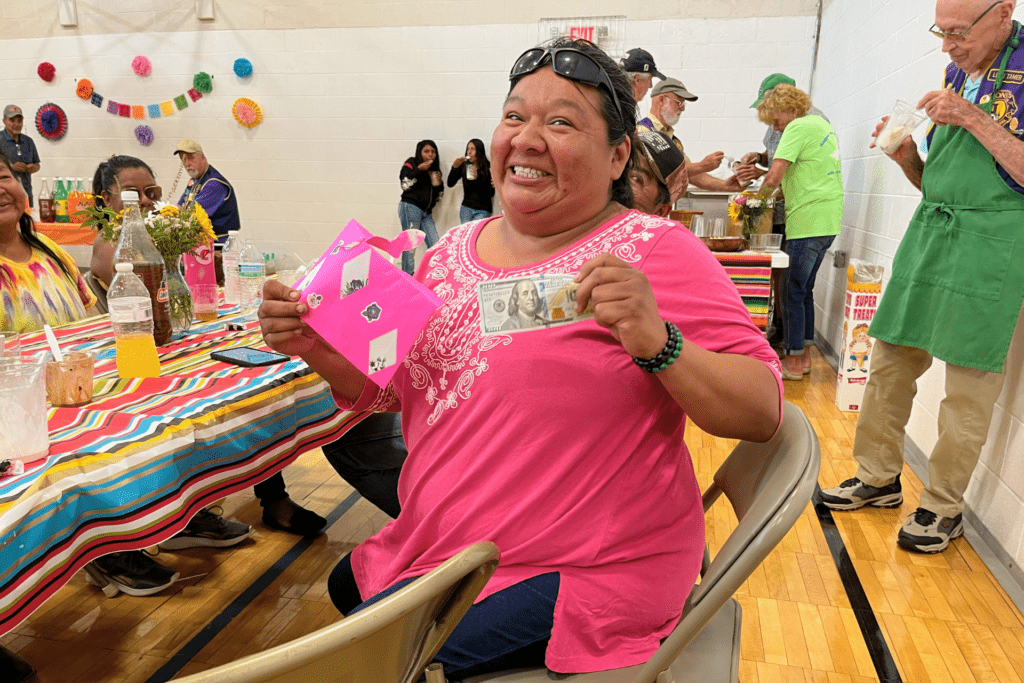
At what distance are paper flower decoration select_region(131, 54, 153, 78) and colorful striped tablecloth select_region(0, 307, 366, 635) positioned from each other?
25.0ft

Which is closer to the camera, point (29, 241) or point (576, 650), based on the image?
point (576, 650)

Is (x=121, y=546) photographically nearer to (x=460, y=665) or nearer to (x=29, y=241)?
(x=460, y=665)

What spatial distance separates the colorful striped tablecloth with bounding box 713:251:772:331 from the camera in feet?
15.3

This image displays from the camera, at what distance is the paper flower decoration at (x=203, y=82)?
8188mm

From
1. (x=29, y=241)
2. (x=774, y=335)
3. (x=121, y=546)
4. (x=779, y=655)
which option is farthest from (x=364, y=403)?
(x=774, y=335)

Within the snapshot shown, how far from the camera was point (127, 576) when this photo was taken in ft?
7.81

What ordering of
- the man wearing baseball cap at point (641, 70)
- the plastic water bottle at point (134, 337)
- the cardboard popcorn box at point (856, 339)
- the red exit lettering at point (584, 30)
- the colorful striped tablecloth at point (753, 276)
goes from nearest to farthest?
the plastic water bottle at point (134, 337) < the cardboard popcorn box at point (856, 339) < the man wearing baseball cap at point (641, 70) < the colorful striped tablecloth at point (753, 276) < the red exit lettering at point (584, 30)

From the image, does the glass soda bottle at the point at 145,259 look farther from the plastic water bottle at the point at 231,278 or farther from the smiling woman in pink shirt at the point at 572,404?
the smiling woman in pink shirt at the point at 572,404

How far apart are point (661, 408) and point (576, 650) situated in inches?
→ 15.0

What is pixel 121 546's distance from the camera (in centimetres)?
126

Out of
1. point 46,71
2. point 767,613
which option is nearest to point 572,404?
point 767,613

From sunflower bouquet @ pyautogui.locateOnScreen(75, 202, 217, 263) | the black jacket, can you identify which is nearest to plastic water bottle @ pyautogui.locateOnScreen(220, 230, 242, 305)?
sunflower bouquet @ pyautogui.locateOnScreen(75, 202, 217, 263)

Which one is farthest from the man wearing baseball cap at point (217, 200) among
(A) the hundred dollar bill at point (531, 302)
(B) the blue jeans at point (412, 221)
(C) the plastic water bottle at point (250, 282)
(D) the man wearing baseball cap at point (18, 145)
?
(A) the hundred dollar bill at point (531, 302)

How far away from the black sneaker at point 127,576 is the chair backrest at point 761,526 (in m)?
1.99
